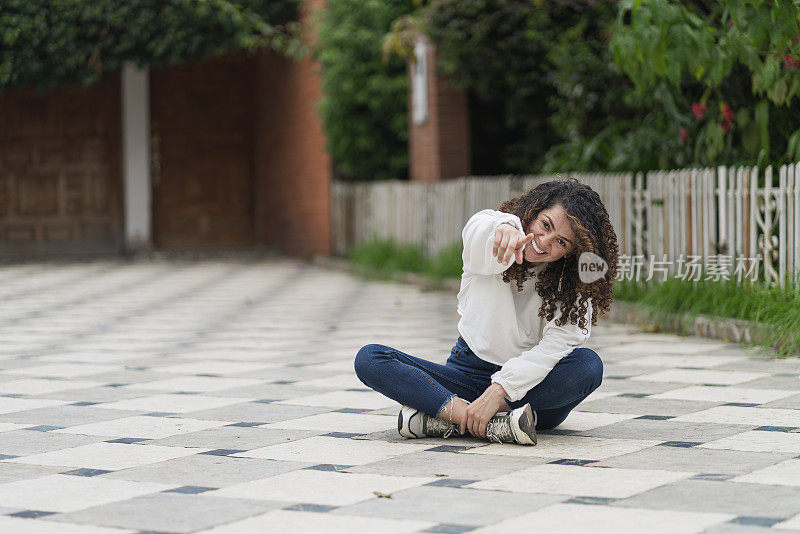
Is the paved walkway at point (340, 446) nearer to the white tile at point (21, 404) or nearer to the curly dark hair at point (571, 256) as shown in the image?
the white tile at point (21, 404)

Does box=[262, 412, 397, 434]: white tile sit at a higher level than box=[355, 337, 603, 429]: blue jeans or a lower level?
lower

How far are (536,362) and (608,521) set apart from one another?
1.02m

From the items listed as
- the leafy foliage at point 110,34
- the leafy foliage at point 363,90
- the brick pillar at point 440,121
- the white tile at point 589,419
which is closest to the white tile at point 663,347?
the white tile at point 589,419

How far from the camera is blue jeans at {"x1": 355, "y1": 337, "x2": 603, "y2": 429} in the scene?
398cm

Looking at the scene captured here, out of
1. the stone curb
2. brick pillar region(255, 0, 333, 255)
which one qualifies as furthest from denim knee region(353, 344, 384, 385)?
brick pillar region(255, 0, 333, 255)

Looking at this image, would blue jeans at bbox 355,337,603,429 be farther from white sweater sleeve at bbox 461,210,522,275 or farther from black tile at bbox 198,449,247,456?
black tile at bbox 198,449,247,456

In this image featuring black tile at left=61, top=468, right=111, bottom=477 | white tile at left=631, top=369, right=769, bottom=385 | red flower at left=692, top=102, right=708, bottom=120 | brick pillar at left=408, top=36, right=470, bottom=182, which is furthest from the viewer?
brick pillar at left=408, top=36, right=470, bottom=182

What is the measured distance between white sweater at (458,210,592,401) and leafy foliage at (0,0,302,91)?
10.4 meters

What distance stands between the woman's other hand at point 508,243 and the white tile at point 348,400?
121 cm

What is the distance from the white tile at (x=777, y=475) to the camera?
329cm

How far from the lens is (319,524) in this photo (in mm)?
Answer: 2898

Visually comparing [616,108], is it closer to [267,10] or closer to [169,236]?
[267,10]

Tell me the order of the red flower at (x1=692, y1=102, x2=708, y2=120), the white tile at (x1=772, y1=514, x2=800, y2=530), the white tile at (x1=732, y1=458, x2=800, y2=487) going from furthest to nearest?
1. the red flower at (x1=692, y1=102, x2=708, y2=120)
2. the white tile at (x1=732, y1=458, x2=800, y2=487)
3. the white tile at (x1=772, y1=514, x2=800, y2=530)

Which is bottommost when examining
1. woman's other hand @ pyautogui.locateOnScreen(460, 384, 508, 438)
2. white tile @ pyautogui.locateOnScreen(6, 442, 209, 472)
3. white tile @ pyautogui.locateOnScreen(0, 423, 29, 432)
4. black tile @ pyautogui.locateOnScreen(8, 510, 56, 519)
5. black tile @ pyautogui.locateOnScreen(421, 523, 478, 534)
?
white tile @ pyautogui.locateOnScreen(0, 423, 29, 432)
